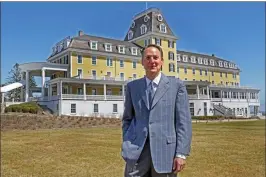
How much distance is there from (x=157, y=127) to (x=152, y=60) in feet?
2.36

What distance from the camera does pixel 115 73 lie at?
47719 millimetres

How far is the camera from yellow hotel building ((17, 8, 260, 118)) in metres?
38.8

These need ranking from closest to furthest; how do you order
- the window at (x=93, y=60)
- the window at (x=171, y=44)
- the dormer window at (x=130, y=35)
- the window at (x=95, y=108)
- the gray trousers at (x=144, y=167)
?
the gray trousers at (x=144, y=167)
the window at (x=95, y=108)
the window at (x=93, y=60)
the window at (x=171, y=44)
the dormer window at (x=130, y=35)

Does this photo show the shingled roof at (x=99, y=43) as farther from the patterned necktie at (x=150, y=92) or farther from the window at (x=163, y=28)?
the patterned necktie at (x=150, y=92)

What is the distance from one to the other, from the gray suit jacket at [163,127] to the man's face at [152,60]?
5.4 inches

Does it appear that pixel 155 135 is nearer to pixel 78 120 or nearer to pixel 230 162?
pixel 230 162

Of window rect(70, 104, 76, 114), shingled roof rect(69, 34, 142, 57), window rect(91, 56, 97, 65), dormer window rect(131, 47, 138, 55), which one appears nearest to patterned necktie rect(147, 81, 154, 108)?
window rect(70, 104, 76, 114)

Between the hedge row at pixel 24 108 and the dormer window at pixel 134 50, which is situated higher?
the dormer window at pixel 134 50

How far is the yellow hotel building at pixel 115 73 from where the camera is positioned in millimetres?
38781

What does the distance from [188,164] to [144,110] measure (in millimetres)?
5241

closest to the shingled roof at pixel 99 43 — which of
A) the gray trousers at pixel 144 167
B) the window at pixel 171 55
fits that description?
the window at pixel 171 55

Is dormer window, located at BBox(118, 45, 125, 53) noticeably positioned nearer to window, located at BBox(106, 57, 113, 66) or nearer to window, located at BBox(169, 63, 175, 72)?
window, located at BBox(106, 57, 113, 66)

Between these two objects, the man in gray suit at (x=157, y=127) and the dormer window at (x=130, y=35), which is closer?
the man in gray suit at (x=157, y=127)

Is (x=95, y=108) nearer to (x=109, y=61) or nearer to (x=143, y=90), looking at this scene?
(x=109, y=61)
